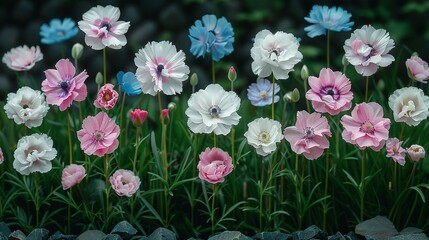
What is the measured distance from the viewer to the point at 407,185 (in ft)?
5.11

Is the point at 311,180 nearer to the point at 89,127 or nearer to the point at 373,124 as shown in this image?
the point at 373,124

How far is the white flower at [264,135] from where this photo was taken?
145 centimetres

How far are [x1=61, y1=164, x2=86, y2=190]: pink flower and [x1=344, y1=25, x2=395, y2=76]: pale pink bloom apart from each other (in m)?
0.52

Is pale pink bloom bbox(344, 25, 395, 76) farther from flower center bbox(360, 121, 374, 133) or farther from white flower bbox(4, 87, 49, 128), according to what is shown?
white flower bbox(4, 87, 49, 128)

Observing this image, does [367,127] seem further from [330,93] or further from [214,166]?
[214,166]

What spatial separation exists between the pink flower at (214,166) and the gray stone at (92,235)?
208 millimetres

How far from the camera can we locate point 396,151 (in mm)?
1482

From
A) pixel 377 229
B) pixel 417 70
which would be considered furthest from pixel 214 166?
pixel 417 70

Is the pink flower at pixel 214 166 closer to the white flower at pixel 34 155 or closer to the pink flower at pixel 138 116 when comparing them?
the pink flower at pixel 138 116

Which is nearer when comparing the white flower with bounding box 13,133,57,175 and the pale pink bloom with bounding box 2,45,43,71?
the white flower with bounding box 13,133,57,175

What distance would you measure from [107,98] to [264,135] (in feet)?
0.94

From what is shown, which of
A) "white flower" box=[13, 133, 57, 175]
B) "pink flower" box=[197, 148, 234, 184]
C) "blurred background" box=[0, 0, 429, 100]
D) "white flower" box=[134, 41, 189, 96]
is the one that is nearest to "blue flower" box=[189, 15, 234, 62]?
"white flower" box=[134, 41, 189, 96]

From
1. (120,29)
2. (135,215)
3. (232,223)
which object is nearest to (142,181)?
(135,215)

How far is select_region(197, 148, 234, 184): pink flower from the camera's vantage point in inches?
57.1
